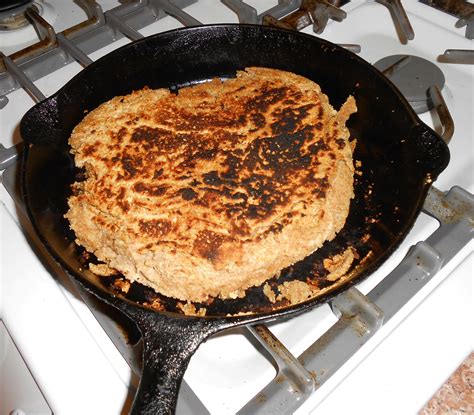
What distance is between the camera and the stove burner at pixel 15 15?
5.00 feet

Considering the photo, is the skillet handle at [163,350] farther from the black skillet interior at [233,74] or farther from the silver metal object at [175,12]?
the silver metal object at [175,12]

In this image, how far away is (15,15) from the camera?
1.59m

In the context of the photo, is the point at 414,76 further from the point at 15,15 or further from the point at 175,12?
the point at 15,15

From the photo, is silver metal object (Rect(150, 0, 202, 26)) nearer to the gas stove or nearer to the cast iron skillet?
the cast iron skillet

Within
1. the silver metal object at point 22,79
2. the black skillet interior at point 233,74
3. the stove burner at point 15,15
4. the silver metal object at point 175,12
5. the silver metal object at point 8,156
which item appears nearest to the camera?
the black skillet interior at point 233,74

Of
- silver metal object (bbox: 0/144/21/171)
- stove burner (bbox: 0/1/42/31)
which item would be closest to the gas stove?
silver metal object (bbox: 0/144/21/171)

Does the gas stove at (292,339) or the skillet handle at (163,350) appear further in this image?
the gas stove at (292,339)

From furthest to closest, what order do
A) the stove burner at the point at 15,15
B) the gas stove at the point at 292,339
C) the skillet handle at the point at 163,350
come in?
the stove burner at the point at 15,15 < the gas stove at the point at 292,339 < the skillet handle at the point at 163,350

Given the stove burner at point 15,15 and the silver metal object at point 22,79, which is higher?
the stove burner at point 15,15

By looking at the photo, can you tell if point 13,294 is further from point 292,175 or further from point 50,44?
point 50,44

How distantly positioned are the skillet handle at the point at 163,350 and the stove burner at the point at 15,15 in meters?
1.19

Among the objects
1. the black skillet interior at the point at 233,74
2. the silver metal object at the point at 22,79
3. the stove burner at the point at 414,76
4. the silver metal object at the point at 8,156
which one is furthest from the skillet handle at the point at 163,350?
the stove burner at the point at 414,76

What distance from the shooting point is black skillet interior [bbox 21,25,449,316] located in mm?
969

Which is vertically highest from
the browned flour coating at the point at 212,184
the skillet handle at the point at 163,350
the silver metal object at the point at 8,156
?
the browned flour coating at the point at 212,184
